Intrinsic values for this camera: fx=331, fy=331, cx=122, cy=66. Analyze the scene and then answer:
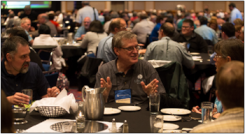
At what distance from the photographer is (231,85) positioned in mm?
1463

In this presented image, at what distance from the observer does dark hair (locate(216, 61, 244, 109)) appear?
1.46m

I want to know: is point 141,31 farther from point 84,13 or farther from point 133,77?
point 133,77

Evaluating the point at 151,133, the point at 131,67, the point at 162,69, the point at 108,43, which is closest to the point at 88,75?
the point at 108,43

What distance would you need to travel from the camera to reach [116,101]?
286 centimetres

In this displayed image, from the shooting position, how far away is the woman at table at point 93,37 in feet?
22.2

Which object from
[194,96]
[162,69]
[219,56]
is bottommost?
[194,96]

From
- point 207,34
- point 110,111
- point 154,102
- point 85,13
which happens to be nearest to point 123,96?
point 110,111

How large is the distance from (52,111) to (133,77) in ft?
3.58

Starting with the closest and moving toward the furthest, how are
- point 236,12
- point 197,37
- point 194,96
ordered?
point 194,96
point 197,37
point 236,12

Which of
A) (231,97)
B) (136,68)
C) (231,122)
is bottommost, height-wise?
(136,68)

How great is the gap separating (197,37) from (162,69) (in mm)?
2914

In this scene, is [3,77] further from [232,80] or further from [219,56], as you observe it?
[232,80]

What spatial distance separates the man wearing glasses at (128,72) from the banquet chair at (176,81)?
0.58 m

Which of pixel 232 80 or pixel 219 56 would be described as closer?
pixel 232 80
